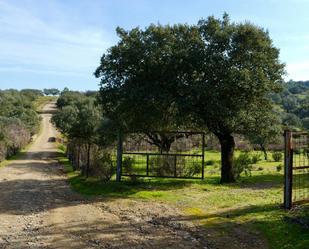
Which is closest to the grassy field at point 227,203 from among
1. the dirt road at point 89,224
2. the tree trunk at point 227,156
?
the tree trunk at point 227,156

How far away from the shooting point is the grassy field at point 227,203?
1055 cm

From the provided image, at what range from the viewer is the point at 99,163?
21938mm

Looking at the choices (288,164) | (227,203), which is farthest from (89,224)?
(288,164)

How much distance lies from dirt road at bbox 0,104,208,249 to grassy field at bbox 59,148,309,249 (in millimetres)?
722

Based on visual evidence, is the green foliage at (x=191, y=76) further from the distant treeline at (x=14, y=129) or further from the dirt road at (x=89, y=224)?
the distant treeline at (x=14, y=129)

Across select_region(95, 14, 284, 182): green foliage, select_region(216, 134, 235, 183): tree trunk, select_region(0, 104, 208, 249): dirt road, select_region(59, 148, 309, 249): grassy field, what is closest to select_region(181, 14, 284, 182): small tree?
select_region(95, 14, 284, 182): green foliage

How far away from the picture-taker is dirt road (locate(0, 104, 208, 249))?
10094 mm

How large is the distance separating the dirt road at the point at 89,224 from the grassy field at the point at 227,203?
72 centimetres

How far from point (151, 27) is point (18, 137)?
47866 millimetres

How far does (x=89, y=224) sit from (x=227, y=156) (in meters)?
10.5

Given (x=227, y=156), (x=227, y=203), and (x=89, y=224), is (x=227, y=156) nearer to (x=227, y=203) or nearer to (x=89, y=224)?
(x=227, y=203)

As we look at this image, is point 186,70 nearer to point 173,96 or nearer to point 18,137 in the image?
point 173,96

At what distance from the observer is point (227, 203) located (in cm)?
1502

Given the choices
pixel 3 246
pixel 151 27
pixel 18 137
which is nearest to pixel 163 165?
pixel 151 27
